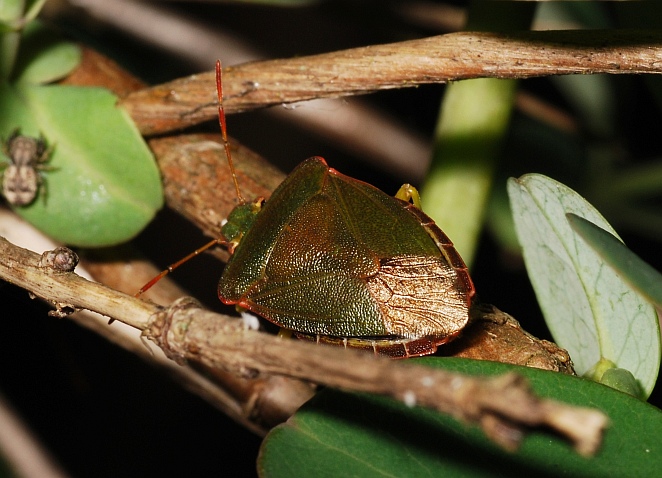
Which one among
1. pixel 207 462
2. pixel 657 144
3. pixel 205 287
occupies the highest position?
pixel 657 144

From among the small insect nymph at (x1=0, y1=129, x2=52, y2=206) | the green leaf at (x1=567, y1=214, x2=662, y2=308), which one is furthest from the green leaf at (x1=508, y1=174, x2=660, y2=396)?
the small insect nymph at (x1=0, y1=129, x2=52, y2=206)

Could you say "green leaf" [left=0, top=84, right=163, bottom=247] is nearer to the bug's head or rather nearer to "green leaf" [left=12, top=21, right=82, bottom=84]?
"green leaf" [left=12, top=21, right=82, bottom=84]

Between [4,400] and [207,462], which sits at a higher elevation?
[4,400]

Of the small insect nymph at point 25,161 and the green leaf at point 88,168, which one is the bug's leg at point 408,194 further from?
the small insect nymph at point 25,161

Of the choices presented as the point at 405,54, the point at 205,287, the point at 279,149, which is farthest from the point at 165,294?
the point at 279,149

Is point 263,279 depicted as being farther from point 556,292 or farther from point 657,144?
point 657,144
